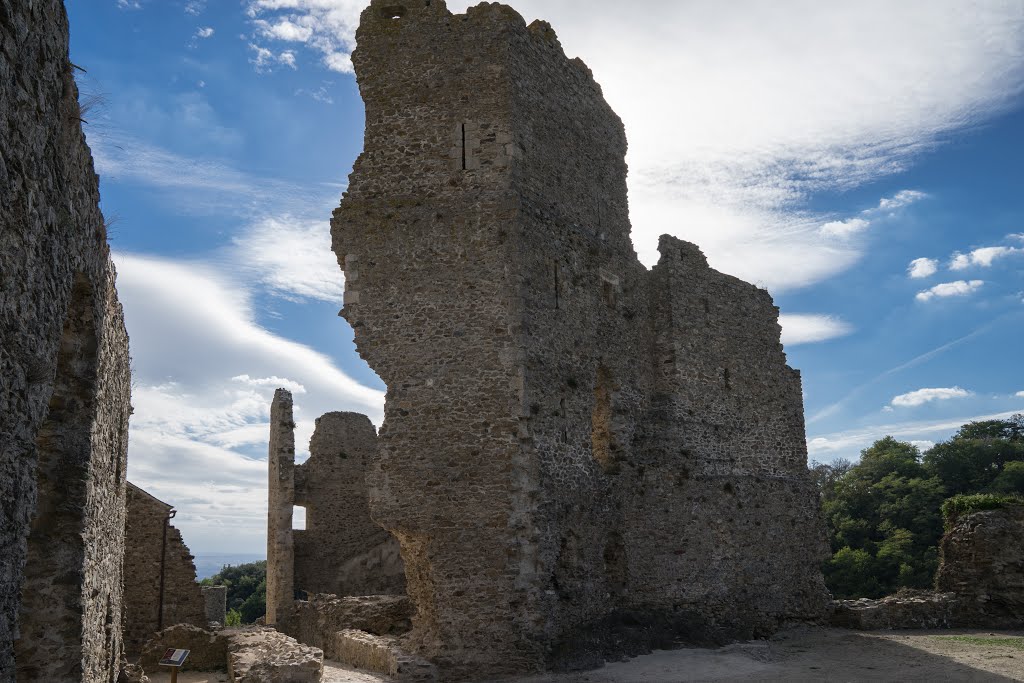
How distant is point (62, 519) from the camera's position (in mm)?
6473

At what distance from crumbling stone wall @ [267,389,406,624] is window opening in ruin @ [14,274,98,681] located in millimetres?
12037

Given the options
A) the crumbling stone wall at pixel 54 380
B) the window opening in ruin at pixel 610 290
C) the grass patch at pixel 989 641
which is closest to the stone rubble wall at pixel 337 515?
the window opening in ruin at pixel 610 290

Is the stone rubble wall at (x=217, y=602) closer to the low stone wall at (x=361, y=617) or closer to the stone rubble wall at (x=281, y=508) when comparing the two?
the stone rubble wall at (x=281, y=508)

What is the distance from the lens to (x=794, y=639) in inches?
600

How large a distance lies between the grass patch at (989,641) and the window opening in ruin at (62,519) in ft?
43.6

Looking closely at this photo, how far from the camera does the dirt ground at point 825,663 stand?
37.4 ft

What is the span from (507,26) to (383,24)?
203cm

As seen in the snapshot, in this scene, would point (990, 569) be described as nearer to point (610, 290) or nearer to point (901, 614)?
point (901, 614)

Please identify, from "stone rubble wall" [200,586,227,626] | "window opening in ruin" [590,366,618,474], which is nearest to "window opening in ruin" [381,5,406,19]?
"window opening in ruin" [590,366,618,474]

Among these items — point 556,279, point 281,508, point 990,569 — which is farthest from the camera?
point 281,508

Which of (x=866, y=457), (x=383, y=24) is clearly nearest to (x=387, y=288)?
(x=383, y=24)

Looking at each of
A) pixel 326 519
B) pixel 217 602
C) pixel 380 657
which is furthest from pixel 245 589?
pixel 380 657

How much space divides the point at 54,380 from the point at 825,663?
11178 millimetres

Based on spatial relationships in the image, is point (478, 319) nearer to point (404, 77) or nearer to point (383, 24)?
point (404, 77)
